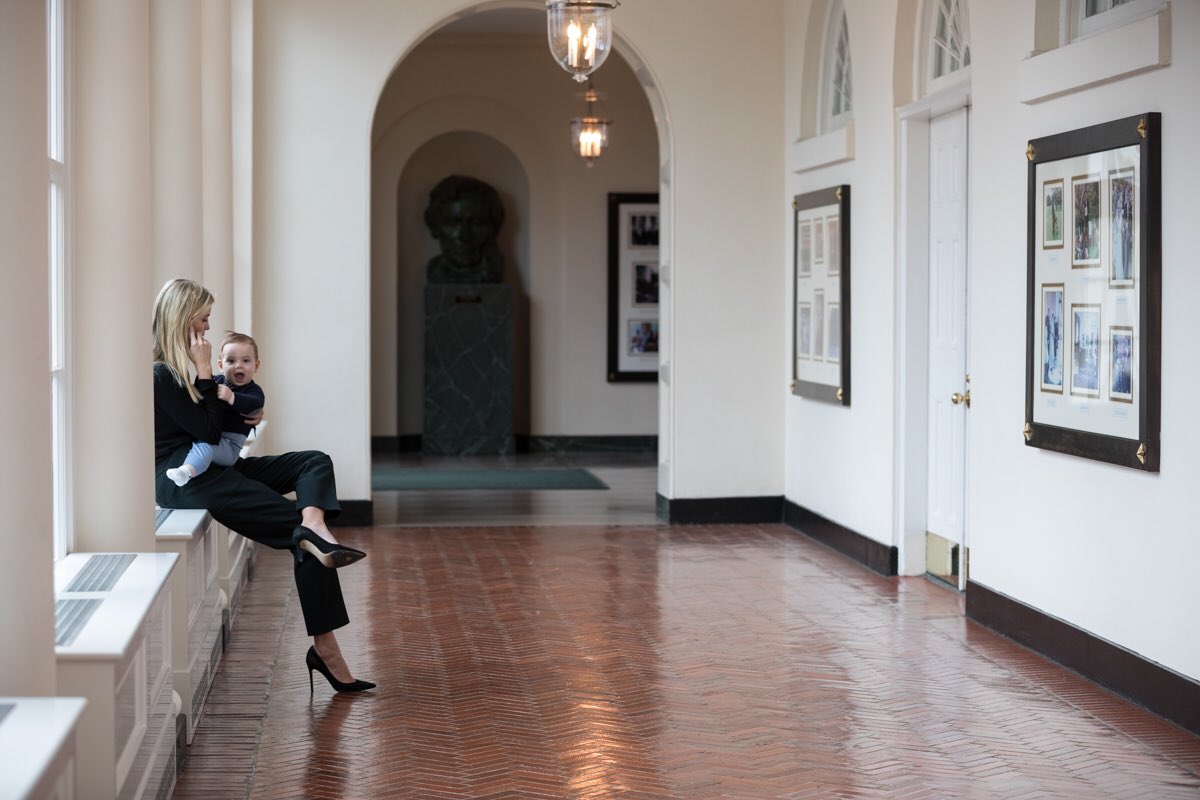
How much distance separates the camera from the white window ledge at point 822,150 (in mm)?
8992

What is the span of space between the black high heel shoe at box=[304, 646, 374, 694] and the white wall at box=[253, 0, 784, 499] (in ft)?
14.7

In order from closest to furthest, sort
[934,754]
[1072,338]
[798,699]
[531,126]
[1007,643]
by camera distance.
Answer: [934,754]
[798,699]
[1072,338]
[1007,643]
[531,126]

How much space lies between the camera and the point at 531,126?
1548 cm

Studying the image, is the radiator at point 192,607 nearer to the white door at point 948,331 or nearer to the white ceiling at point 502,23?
the white door at point 948,331

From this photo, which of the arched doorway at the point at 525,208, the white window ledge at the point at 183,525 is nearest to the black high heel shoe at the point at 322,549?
the white window ledge at the point at 183,525

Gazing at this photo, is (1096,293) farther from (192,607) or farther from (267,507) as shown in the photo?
(192,607)

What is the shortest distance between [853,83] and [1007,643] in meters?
4.00

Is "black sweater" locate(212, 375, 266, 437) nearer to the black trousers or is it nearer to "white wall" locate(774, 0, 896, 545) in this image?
the black trousers

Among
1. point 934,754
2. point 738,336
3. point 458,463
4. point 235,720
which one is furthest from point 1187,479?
point 458,463

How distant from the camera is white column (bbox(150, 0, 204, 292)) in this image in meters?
5.59

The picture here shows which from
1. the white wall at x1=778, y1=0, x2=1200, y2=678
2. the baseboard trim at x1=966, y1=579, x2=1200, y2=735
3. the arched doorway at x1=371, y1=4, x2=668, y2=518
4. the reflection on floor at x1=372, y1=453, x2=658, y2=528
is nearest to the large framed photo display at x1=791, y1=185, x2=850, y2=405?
the white wall at x1=778, y1=0, x2=1200, y2=678

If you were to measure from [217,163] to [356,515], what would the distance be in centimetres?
323

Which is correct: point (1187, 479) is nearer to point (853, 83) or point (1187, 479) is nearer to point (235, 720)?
point (235, 720)

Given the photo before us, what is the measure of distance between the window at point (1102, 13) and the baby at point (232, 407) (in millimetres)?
3876
